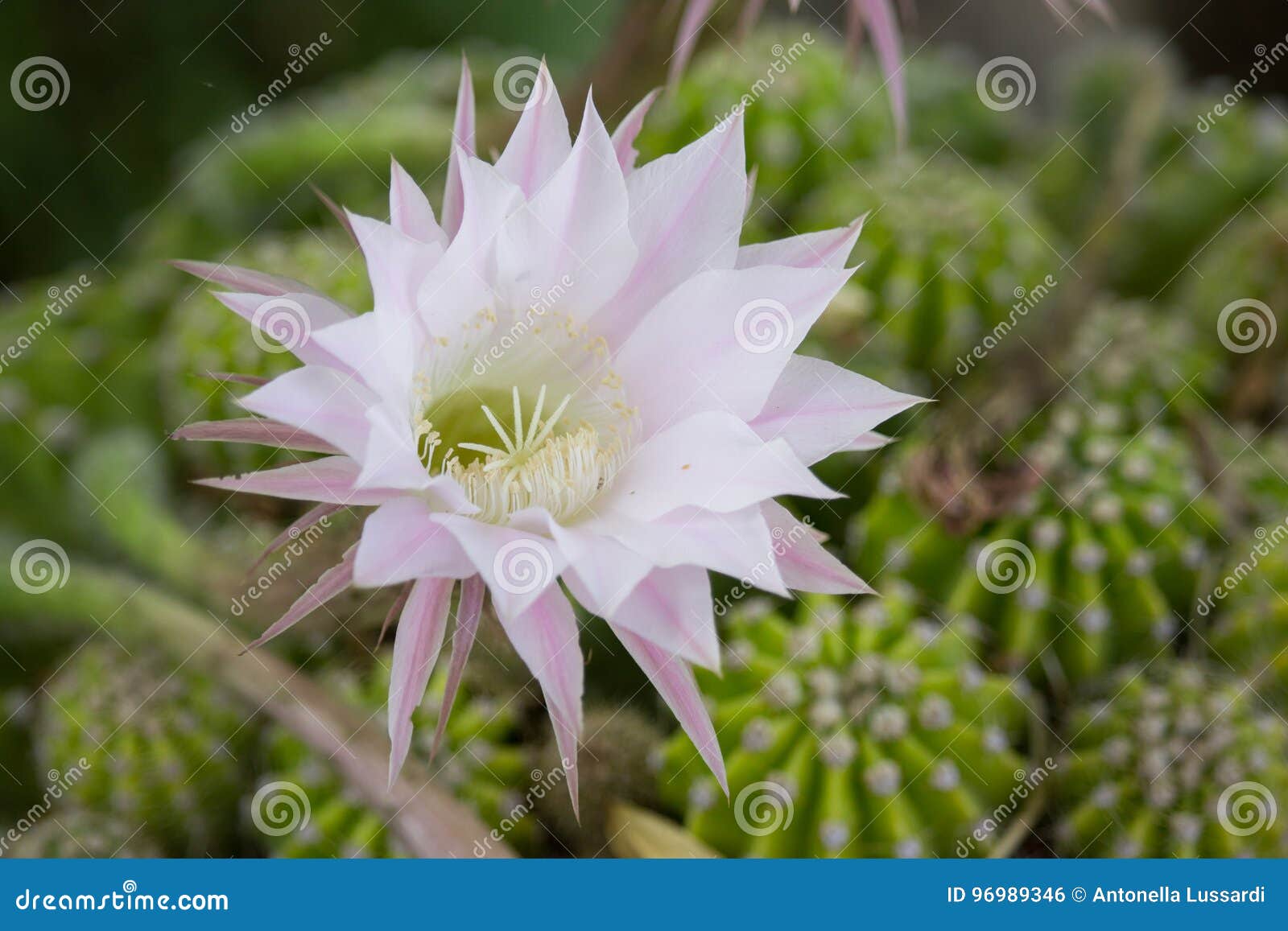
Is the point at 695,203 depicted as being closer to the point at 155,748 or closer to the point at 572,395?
the point at 572,395

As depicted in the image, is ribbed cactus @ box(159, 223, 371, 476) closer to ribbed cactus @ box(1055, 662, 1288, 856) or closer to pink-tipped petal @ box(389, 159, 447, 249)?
pink-tipped petal @ box(389, 159, 447, 249)

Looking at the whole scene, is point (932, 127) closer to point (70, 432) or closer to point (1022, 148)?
point (1022, 148)

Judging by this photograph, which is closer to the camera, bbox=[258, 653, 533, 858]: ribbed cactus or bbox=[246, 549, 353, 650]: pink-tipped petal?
bbox=[246, 549, 353, 650]: pink-tipped petal

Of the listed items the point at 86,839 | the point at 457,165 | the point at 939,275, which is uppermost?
the point at 939,275

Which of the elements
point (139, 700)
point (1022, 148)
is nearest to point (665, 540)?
point (139, 700)

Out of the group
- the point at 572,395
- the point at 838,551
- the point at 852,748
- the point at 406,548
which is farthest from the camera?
the point at 838,551

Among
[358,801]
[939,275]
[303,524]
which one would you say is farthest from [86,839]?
[939,275]

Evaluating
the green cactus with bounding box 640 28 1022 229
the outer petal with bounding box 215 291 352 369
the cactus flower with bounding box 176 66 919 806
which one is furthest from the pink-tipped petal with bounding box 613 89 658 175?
the green cactus with bounding box 640 28 1022 229
